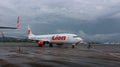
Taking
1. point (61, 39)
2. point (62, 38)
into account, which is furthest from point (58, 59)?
point (61, 39)

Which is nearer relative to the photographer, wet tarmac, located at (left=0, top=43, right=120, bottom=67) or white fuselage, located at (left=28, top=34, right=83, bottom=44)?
wet tarmac, located at (left=0, top=43, right=120, bottom=67)

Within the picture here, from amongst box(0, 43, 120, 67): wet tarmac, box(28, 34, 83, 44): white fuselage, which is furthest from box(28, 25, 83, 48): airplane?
box(0, 43, 120, 67): wet tarmac

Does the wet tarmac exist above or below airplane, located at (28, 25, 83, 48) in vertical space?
below

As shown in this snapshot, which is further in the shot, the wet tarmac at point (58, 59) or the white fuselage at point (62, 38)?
the white fuselage at point (62, 38)

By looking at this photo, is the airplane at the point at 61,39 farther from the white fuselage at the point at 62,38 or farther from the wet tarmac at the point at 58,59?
the wet tarmac at the point at 58,59

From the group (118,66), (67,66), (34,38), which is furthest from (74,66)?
(34,38)

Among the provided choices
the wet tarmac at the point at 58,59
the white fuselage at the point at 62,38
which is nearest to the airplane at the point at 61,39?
the white fuselage at the point at 62,38

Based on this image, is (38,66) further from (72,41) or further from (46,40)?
(46,40)

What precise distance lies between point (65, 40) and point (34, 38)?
14.6 m

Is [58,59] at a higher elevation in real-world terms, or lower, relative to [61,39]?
lower

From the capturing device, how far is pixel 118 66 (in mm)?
14328

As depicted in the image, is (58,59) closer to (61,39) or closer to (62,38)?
(62,38)

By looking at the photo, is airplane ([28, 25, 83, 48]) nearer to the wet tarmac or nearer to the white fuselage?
the white fuselage

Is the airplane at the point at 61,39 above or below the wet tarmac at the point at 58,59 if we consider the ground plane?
above
